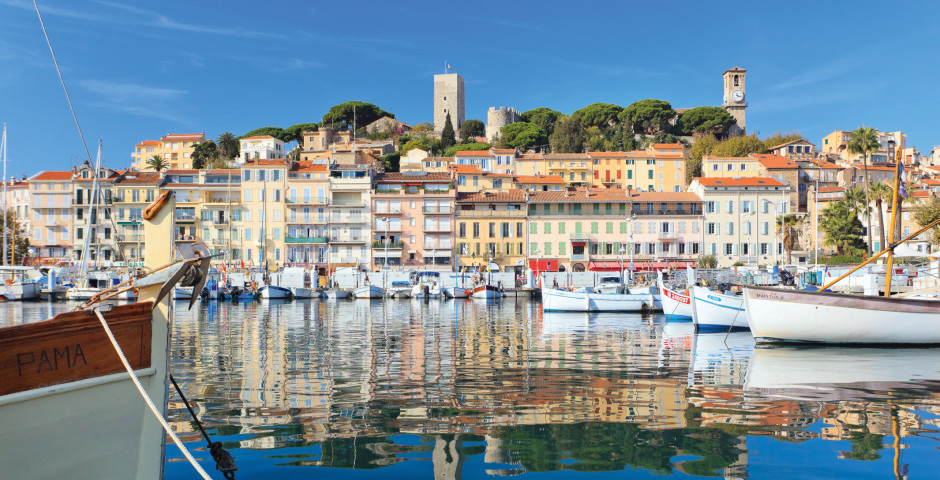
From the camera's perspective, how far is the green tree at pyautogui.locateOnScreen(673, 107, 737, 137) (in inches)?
4668

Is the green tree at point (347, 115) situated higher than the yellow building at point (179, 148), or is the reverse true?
the green tree at point (347, 115)

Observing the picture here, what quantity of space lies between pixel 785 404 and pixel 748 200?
64.1 metres

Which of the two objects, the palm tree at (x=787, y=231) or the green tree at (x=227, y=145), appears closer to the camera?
the palm tree at (x=787, y=231)

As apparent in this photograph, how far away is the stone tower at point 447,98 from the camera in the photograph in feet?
457

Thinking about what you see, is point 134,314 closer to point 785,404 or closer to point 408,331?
point 785,404

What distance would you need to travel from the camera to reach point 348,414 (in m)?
10.3

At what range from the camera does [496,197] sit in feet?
Result: 240

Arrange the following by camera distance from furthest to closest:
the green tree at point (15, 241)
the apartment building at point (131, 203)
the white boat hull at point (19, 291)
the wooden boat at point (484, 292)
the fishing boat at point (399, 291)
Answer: the apartment building at point (131, 203) → the green tree at point (15, 241) → the fishing boat at point (399, 291) → the wooden boat at point (484, 292) → the white boat hull at point (19, 291)

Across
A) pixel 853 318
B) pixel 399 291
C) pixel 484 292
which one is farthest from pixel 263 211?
pixel 853 318

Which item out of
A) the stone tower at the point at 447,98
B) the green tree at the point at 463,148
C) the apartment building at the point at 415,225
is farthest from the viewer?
the stone tower at the point at 447,98

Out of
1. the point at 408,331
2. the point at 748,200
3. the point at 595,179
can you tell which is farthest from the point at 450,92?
the point at 408,331

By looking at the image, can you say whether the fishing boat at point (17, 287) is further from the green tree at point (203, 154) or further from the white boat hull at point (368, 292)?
the green tree at point (203, 154)

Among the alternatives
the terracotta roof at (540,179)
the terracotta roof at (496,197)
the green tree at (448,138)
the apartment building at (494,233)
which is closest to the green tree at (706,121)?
the green tree at (448,138)

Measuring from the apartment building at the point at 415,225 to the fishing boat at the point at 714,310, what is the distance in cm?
4599
